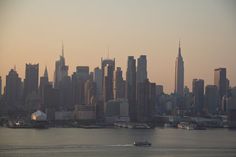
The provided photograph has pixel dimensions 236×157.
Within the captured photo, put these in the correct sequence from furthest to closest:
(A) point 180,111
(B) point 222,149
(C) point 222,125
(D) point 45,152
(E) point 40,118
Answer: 1. (A) point 180,111
2. (C) point 222,125
3. (E) point 40,118
4. (B) point 222,149
5. (D) point 45,152

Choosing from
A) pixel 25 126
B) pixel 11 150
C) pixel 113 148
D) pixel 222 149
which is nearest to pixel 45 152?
pixel 11 150

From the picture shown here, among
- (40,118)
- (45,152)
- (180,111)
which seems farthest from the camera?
(180,111)

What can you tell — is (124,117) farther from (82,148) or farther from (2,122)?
(82,148)

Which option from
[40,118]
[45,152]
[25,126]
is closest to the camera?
[45,152]

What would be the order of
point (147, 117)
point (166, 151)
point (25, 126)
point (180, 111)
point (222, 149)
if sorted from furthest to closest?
point (180, 111) → point (147, 117) → point (25, 126) → point (222, 149) → point (166, 151)

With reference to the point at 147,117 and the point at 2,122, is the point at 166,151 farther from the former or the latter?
the point at 147,117

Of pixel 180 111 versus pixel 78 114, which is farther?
pixel 180 111

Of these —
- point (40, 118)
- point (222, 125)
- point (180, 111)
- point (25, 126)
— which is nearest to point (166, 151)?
point (25, 126)

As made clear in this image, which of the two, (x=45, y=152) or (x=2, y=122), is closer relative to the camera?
(x=45, y=152)
